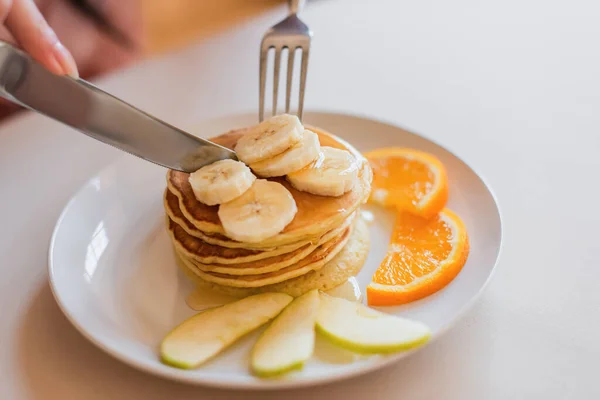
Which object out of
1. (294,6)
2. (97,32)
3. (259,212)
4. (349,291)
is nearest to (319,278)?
(349,291)

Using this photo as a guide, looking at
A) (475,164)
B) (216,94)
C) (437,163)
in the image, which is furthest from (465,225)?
(216,94)

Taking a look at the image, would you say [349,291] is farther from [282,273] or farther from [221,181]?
[221,181]

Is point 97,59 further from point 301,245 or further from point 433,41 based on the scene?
point 301,245

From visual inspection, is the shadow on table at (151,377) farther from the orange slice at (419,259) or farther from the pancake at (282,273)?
the pancake at (282,273)

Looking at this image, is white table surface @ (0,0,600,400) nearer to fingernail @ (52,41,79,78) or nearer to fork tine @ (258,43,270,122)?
fork tine @ (258,43,270,122)

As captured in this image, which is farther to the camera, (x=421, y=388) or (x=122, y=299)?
(x=122, y=299)

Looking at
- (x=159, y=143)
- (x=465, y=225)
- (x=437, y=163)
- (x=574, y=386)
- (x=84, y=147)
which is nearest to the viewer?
(x=574, y=386)
